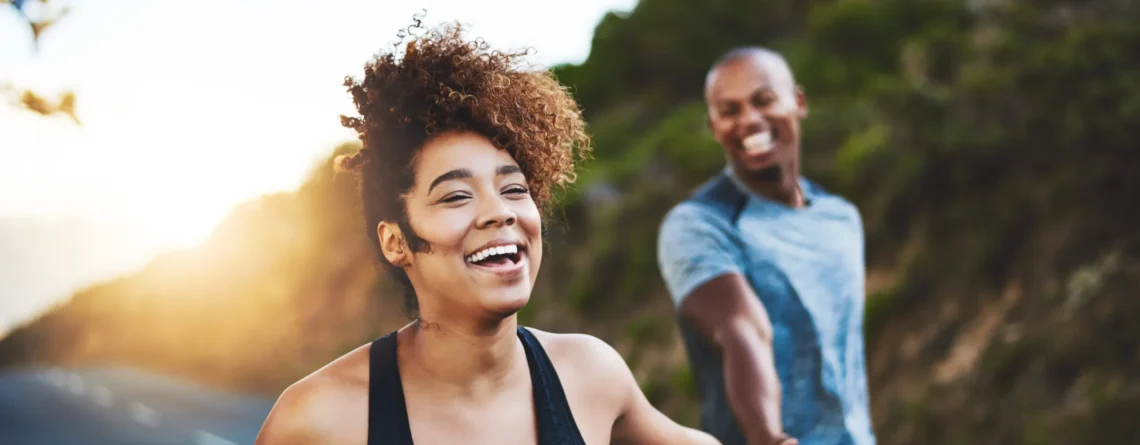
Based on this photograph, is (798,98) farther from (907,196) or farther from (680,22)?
(680,22)

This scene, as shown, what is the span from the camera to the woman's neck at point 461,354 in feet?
6.41

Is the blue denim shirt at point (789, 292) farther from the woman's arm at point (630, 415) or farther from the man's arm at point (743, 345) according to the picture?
the woman's arm at point (630, 415)

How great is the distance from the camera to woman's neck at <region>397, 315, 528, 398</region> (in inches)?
76.9

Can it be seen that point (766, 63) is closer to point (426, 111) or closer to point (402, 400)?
point (426, 111)

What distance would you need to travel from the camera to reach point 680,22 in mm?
15109

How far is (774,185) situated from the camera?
133 inches

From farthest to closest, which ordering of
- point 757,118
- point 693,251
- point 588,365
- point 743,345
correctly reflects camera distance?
point 757,118
point 693,251
point 743,345
point 588,365

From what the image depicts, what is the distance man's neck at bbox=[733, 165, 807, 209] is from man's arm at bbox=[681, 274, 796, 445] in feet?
1.36

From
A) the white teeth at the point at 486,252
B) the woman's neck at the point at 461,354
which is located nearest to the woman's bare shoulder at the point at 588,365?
the woman's neck at the point at 461,354

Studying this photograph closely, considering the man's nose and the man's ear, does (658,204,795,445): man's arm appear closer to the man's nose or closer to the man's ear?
the man's nose

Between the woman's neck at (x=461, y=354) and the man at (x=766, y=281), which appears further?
the man at (x=766, y=281)

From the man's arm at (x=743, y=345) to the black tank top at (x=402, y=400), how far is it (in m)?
0.96

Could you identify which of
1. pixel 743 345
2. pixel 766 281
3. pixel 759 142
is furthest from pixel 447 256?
pixel 759 142

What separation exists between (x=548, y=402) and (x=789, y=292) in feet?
4.32
